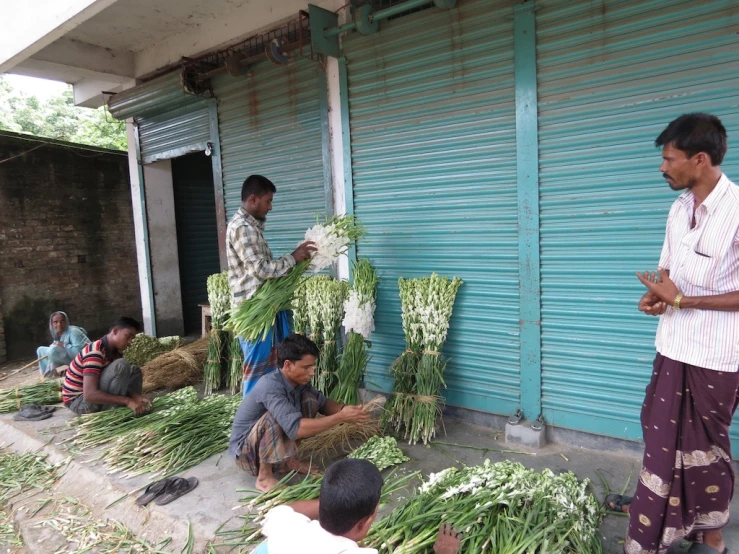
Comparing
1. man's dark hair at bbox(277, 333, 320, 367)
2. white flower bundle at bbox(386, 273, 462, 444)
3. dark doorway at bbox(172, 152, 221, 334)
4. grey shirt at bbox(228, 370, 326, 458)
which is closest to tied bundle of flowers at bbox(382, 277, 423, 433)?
white flower bundle at bbox(386, 273, 462, 444)

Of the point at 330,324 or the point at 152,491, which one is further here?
the point at 330,324

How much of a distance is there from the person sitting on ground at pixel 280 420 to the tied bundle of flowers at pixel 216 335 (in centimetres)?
214

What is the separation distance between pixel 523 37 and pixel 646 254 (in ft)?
5.67

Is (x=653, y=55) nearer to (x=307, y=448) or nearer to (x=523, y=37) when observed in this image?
(x=523, y=37)

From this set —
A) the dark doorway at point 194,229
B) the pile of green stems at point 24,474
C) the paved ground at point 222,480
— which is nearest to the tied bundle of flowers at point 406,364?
the paved ground at point 222,480

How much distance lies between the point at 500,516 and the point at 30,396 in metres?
5.00

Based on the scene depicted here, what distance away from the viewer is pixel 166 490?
10.2ft

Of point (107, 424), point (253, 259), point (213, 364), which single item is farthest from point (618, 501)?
point (213, 364)

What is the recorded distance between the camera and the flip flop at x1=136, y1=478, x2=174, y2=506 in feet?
9.93

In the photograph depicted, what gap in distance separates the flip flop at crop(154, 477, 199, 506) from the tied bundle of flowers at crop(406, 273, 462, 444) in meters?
1.60

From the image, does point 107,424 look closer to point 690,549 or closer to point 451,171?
point 451,171

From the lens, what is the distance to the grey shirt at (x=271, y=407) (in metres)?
2.89

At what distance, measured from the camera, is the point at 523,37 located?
133 inches

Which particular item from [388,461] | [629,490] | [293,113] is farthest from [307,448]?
[293,113]
